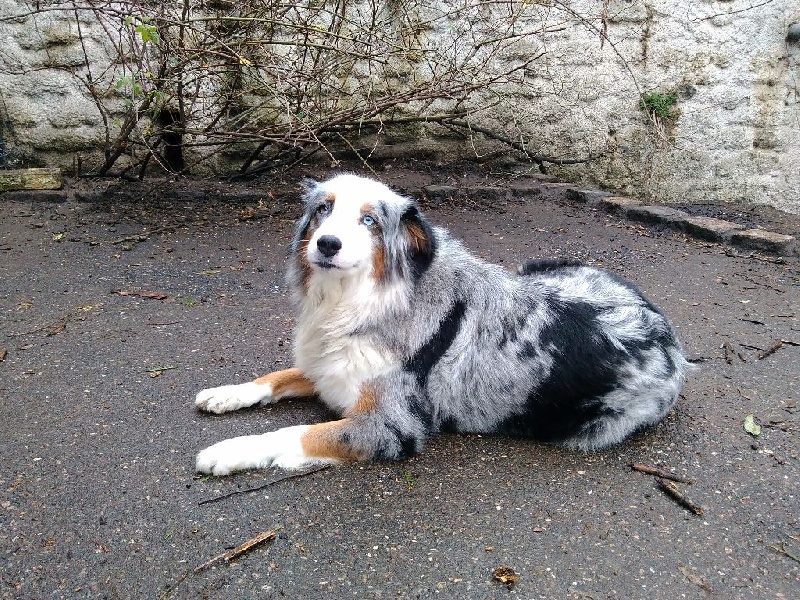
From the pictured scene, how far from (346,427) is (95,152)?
5623 mm

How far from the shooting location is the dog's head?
278 centimetres

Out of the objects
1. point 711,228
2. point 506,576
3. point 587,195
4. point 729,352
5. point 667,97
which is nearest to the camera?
point 506,576

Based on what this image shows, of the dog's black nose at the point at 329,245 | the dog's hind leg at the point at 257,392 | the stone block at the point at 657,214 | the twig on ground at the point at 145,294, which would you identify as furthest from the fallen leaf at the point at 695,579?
the stone block at the point at 657,214

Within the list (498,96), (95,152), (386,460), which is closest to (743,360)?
(386,460)

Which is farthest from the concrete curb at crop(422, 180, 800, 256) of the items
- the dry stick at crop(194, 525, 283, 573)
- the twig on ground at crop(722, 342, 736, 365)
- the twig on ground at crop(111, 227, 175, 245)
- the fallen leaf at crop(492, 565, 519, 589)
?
the dry stick at crop(194, 525, 283, 573)

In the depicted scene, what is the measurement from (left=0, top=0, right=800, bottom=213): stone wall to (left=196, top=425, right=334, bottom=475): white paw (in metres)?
5.35

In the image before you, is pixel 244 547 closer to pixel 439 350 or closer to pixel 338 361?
pixel 338 361

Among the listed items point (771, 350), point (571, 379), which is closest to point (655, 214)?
point (771, 350)

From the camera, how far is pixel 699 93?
7.95m

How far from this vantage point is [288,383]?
11.1 feet

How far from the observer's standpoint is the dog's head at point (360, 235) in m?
2.78

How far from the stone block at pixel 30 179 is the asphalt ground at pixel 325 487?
6.42ft

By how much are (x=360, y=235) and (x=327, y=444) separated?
37.0 inches

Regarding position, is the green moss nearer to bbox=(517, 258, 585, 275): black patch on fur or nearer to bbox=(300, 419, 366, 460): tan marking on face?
bbox=(517, 258, 585, 275): black patch on fur
